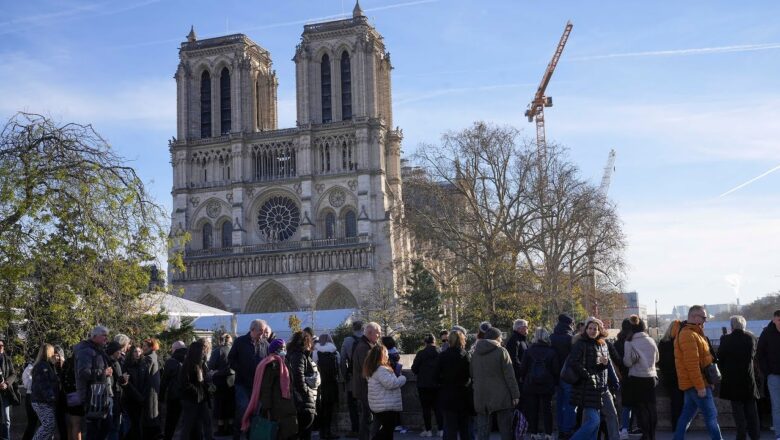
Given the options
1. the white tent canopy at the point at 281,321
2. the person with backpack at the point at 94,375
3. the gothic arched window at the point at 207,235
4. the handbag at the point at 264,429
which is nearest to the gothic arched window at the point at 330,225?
the gothic arched window at the point at 207,235

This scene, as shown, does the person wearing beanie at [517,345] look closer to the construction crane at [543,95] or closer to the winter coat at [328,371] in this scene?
the winter coat at [328,371]

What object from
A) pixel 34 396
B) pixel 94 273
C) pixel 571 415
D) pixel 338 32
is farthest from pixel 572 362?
pixel 338 32

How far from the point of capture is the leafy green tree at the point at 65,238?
12.4 metres

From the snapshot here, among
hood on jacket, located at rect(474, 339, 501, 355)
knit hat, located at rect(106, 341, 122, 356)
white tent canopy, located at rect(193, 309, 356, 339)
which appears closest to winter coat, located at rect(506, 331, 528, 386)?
hood on jacket, located at rect(474, 339, 501, 355)

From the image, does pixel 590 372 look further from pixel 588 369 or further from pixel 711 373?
pixel 711 373

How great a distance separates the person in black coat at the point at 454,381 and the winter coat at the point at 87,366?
12.4 feet

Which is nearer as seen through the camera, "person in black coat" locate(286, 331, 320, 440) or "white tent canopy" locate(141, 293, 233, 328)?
"person in black coat" locate(286, 331, 320, 440)

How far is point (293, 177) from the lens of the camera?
59.1 metres

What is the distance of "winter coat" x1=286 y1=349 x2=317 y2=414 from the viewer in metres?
9.12

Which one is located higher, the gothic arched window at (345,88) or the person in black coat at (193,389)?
the gothic arched window at (345,88)

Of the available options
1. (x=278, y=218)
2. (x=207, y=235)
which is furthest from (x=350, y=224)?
(x=207, y=235)

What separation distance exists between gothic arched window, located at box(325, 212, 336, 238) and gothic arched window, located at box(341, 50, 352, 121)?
21.5ft

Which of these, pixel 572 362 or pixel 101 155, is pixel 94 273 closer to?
pixel 101 155

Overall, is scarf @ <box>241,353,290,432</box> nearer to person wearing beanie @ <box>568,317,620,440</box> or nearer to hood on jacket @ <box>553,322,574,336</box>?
person wearing beanie @ <box>568,317,620,440</box>
